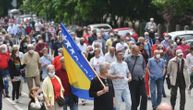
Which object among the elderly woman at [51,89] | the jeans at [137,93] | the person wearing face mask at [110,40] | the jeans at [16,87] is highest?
the elderly woman at [51,89]

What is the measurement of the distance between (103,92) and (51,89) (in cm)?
148

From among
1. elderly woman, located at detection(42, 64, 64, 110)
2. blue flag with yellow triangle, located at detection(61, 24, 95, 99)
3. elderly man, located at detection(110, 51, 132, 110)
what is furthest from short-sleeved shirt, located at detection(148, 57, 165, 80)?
elderly woman, located at detection(42, 64, 64, 110)

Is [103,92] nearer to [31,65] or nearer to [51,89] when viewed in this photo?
[51,89]

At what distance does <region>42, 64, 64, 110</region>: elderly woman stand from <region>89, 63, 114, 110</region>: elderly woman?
1213 mm

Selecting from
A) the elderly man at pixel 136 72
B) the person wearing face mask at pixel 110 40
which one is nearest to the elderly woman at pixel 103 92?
the elderly man at pixel 136 72

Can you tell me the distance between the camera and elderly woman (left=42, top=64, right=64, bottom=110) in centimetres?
1481

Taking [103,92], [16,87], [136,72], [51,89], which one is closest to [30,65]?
[16,87]

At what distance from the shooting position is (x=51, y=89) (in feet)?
48.6

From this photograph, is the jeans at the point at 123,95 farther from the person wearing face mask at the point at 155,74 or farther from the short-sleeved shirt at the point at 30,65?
the short-sleeved shirt at the point at 30,65

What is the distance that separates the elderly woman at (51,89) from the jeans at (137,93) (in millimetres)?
2480

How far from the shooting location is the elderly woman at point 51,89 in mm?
14809

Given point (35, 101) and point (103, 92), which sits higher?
point (103, 92)

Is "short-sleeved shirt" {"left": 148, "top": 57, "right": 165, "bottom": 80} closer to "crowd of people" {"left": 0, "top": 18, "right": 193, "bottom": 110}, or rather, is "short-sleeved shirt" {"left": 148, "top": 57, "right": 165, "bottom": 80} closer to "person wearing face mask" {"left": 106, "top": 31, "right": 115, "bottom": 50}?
"crowd of people" {"left": 0, "top": 18, "right": 193, "bottom": 110}

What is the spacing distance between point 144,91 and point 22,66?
503 cm
